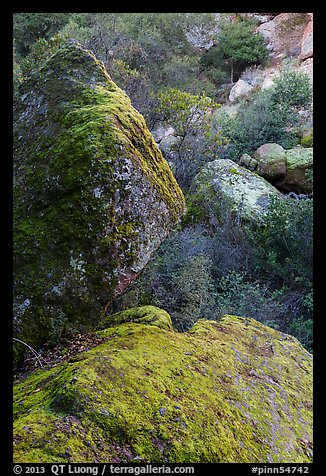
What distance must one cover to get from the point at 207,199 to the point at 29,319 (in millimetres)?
5789

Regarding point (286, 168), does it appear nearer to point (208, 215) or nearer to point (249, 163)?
point (249, 163)

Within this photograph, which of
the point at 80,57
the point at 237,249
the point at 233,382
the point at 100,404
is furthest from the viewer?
the point at 237,249

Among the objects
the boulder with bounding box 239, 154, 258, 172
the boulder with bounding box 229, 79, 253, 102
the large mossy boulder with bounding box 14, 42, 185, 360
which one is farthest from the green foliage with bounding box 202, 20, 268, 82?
the large mossy boulder with bounding box 14, 42, 185, 360

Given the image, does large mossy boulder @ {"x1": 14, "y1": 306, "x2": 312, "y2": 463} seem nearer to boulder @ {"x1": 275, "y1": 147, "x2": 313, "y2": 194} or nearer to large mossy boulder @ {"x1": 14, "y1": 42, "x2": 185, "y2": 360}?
large mossy boulder @ {"x1": 14, "y1": 42, "x2": 185, "y2": 360}

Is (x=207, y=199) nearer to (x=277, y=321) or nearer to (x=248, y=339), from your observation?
(x=277, y=321)

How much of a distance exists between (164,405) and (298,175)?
8911 millimetres

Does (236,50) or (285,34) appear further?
(236,50)

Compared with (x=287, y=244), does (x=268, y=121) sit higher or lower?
higher

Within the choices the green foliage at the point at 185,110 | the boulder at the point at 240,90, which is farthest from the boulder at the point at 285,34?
the green foliage at the point at 185,110

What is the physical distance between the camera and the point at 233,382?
8.67 feet

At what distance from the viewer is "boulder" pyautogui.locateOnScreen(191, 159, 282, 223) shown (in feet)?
25.5

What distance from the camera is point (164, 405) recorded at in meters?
2.18

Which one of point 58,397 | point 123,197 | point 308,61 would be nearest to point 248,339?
point 123,197

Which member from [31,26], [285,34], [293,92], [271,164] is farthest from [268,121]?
[31,26]
